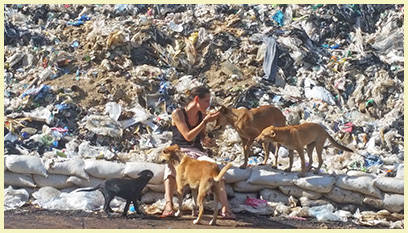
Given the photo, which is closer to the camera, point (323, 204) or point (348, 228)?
point (348, 228)

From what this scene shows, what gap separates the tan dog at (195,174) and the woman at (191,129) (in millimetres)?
170

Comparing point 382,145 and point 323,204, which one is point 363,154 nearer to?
point 382,145

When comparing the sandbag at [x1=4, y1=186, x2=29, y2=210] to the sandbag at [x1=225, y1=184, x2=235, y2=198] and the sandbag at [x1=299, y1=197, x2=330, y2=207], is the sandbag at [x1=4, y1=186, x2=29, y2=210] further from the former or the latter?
the sandbag at [x1=299, y1=197, x2=330, y2=207]

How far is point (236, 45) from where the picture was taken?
8977mm

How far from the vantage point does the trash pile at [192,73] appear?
6980 mm

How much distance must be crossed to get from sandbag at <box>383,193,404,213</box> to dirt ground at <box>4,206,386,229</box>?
46 centimetres

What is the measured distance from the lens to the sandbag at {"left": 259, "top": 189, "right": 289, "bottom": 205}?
5.49 m

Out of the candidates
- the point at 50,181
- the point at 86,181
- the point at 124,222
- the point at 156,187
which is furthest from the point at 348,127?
the point at 50,181

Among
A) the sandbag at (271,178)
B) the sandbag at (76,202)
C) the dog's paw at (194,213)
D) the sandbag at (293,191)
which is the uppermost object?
the sandbag at (271,178)

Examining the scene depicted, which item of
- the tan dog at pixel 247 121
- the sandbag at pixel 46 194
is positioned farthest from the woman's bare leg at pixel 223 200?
the sandbag at pixel 46 194

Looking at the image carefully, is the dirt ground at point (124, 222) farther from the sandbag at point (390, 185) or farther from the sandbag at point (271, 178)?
the sandbag at point (390, 185)
